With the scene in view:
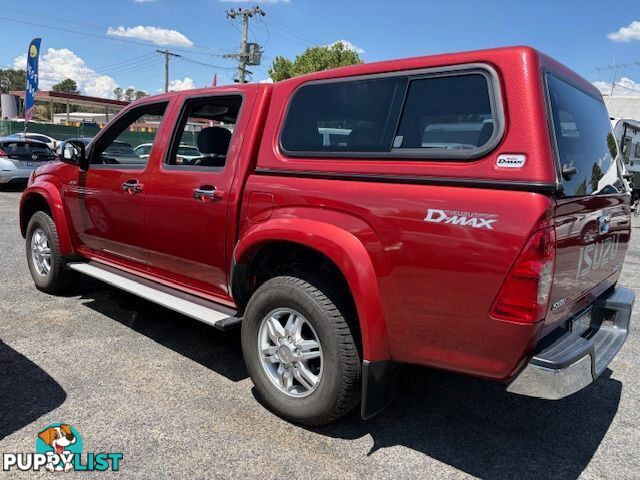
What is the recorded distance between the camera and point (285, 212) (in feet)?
9.76

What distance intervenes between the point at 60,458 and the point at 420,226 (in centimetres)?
213

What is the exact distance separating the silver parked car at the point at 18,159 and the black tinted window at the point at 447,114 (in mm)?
13962

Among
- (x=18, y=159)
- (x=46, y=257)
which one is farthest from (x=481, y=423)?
(x=18, y=159)

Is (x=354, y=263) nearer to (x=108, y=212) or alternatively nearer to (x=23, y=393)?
(x=23, y=393)

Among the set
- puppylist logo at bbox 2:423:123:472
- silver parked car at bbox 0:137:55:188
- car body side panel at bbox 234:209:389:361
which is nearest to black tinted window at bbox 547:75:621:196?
car body side panel at bbox 234:209:389:361

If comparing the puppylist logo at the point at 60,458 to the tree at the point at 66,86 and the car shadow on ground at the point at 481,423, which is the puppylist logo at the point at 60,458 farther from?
the tree at the point at 66,86

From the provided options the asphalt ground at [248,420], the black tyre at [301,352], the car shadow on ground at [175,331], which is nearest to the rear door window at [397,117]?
the black tyre at [301,352]

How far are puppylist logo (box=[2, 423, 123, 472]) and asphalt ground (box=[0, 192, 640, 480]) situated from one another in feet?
0.14

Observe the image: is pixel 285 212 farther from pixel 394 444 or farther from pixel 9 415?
pixel 9 415

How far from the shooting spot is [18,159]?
14.1 metres

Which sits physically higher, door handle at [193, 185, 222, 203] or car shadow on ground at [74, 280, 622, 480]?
door handle at [193, 185, 222, 203]

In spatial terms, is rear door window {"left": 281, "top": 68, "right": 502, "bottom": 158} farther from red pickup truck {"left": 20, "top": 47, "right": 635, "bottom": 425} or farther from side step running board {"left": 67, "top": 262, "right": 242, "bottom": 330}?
side step running board {"left": 67, "top": 262, "right": 242, "bottom": 330}

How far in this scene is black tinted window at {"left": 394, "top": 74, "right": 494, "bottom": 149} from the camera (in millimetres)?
2438

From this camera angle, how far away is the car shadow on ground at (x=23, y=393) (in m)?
2.93
